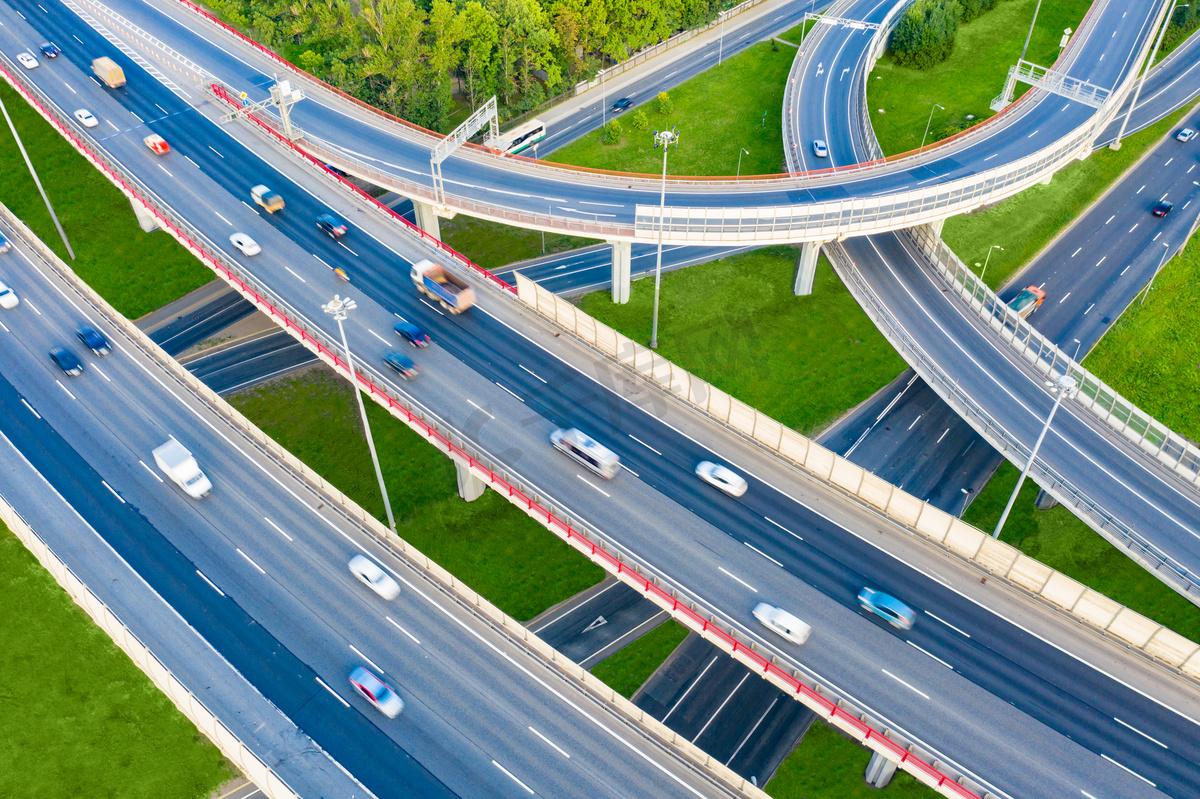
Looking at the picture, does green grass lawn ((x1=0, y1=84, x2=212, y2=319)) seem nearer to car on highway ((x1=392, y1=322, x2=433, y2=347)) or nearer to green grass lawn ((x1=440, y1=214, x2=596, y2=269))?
green grass lawn ((x1=440, y1=214, x2=596, y2=269))

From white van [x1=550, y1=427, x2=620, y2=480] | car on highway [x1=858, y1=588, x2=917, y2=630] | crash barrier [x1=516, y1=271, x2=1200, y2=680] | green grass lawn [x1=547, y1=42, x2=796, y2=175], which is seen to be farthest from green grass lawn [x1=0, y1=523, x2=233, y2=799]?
green grass lawn [x1=547, y1=42, x2=796, y2=175]

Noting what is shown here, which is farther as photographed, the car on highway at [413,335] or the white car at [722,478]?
the car on highway at [413,335]

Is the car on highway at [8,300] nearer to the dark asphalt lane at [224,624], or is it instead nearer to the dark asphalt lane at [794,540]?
the dark asphalt lane at [224,624]

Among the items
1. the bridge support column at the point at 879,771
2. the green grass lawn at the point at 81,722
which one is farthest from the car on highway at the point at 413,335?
the bridge support column at the point at 879,771

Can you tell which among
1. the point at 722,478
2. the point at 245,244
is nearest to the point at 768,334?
the point at 722,478

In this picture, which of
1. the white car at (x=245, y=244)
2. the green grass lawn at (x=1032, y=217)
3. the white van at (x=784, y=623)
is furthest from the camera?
→ the green grass lawn at (x=1032, y=217)

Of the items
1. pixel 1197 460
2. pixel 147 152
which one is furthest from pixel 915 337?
pixel 147 152

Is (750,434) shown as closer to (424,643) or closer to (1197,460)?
(424,643)
